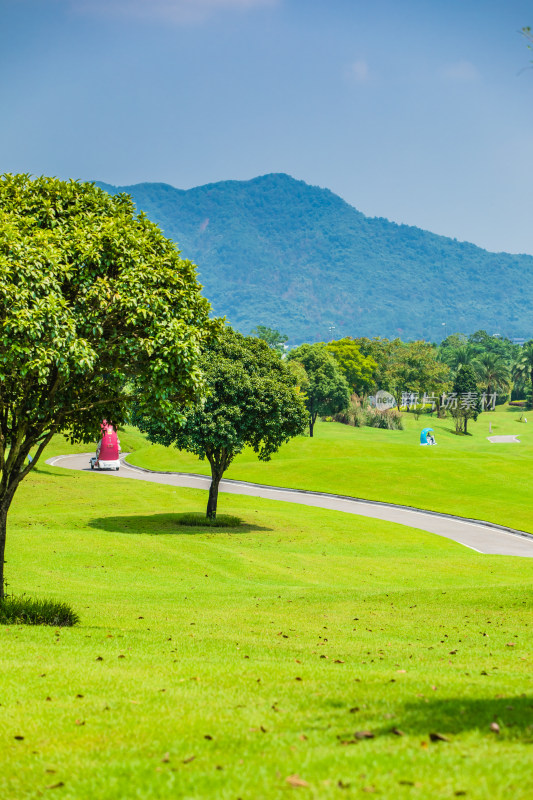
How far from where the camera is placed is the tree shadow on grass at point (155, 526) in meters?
37.8

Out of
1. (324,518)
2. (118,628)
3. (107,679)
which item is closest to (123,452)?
(324,518)

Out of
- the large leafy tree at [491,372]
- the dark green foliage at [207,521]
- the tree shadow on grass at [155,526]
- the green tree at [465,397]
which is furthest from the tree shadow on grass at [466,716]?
the large leafy tree at [491,372]

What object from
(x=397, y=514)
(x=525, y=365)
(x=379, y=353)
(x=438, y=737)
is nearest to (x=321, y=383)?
(x=379, y=353)

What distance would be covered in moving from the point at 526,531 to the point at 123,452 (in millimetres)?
66503

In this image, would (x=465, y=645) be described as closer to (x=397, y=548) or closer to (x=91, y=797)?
(x=91, y=797)

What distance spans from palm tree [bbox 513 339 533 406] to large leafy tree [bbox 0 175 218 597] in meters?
152

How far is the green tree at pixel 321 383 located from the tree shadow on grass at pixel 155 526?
68.3m

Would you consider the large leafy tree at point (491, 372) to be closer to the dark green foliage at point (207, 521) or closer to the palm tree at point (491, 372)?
the palm tree at point (491, 372)

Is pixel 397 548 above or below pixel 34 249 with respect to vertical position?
below

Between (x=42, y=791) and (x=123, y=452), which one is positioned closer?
(x=42, y=791)

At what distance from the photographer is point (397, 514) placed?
170 feet

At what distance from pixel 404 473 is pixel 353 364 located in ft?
259

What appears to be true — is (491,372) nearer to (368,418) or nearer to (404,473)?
(368,418)

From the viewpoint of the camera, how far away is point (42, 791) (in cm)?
654
